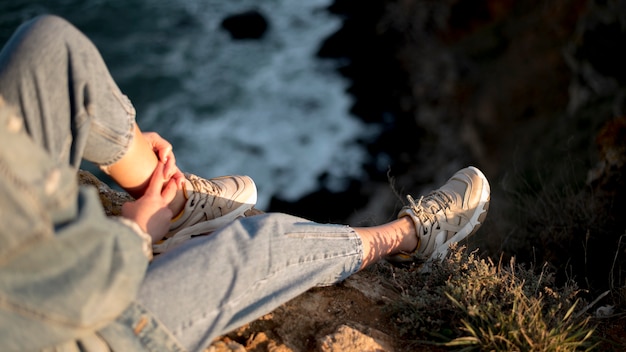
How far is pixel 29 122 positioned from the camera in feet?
5.89

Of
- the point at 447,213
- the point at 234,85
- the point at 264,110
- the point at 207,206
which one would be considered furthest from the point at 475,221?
the point at 234,85

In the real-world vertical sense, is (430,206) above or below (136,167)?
below

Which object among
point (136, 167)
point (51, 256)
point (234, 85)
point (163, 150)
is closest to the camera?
point (51, 256)

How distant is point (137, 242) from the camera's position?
1.64 meters

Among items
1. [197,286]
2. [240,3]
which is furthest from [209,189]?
[240,3]

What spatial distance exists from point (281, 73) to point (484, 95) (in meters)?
3.16

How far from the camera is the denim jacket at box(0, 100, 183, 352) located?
1.36 m

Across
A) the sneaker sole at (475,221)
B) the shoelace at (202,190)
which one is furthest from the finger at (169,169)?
the sneaker sole at (475,221)

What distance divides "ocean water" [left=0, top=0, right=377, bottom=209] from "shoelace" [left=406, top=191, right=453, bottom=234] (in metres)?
4.97

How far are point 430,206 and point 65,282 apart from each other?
1.68 meters

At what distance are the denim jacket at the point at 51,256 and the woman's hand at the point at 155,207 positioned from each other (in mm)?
705

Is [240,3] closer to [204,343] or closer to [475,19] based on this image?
[475,19]

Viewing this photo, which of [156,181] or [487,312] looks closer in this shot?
[487,312]

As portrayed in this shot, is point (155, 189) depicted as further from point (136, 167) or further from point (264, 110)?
point (264, 110)
